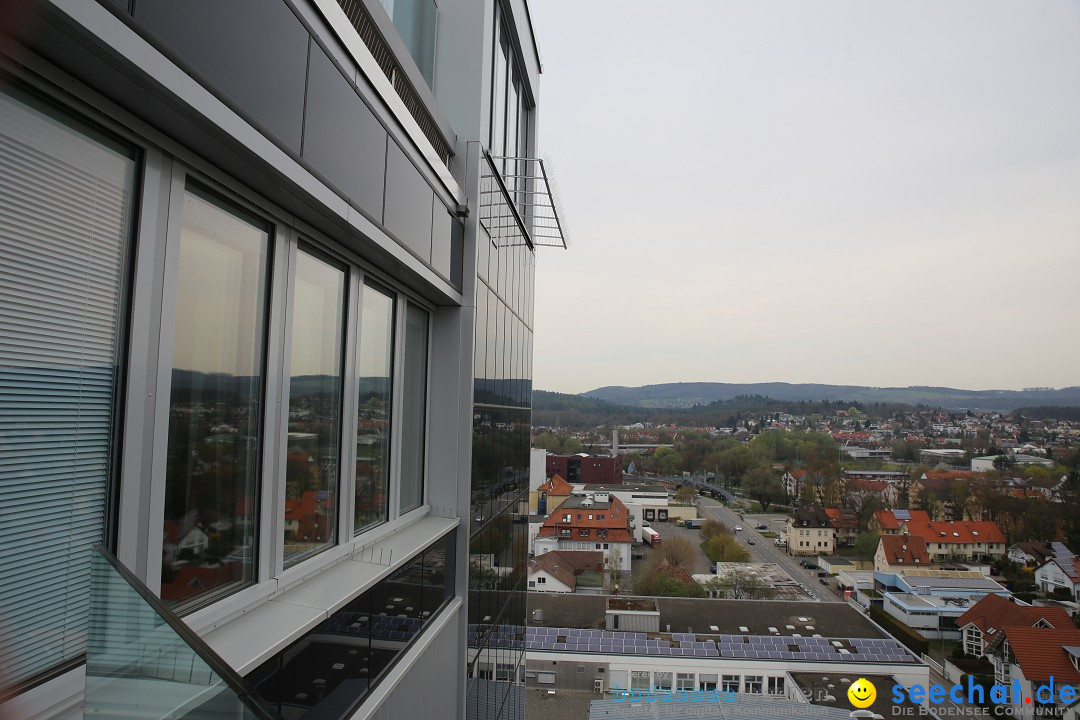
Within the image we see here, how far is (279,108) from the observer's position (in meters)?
2.74

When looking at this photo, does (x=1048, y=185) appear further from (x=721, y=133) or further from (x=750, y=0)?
(x=750, y=0)

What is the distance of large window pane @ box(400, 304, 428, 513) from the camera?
5469mm

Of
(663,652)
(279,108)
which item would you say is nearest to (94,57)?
(279,108)

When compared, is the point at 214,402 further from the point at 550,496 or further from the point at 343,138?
the point at 550,496

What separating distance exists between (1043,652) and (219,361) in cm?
3714

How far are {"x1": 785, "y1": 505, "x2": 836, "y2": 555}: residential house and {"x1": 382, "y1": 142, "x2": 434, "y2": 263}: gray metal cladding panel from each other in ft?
188

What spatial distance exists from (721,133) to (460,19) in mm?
60474

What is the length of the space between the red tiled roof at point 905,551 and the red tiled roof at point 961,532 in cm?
211

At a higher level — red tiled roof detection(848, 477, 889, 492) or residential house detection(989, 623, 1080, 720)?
red tiled roof detection(848, 477, 889, 492)

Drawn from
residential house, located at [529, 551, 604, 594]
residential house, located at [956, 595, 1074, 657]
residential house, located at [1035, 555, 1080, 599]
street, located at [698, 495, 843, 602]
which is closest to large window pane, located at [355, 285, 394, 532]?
residential house, located at [529, 551, 604, 594]

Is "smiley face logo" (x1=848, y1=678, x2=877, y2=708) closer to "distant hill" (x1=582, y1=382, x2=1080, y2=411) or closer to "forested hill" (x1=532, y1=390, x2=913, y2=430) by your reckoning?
"forested hill" (x1=532, y1=390, x2=913, y2=430)

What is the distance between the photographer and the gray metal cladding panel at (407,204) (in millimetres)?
4188

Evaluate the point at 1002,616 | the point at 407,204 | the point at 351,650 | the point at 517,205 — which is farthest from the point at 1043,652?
the point at 407,204

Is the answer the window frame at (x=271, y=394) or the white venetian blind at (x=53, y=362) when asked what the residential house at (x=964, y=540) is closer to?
the window frame at (x=271, y=394)
